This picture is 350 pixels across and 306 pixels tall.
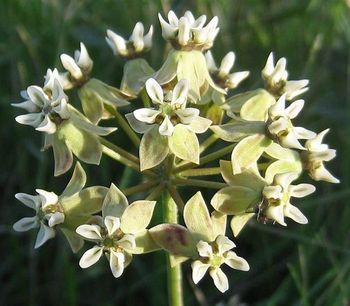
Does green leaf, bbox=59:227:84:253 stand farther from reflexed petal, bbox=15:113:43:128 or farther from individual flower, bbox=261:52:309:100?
individual flower, bbox=261:52:309:100

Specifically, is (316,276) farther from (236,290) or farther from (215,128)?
(215,128)

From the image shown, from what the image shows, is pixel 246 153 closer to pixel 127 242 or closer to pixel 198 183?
pixel 198 183

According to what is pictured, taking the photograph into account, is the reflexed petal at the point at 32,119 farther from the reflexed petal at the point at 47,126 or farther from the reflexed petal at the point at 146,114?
the reflexed petal at the point at 146,114

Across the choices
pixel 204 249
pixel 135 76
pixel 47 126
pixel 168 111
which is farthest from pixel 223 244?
pixel 135 76

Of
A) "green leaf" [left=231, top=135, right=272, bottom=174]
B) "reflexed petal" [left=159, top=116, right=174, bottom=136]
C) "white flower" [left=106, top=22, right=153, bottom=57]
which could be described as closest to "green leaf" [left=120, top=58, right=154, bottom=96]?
"white flower" [left=106, top=22, right=153, bottom=57]

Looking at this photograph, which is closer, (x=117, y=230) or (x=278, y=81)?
(x=117, y=230)

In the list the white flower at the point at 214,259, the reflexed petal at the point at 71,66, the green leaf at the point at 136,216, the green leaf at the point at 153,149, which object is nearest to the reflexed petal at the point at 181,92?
the green leaf at the point at 153,149
